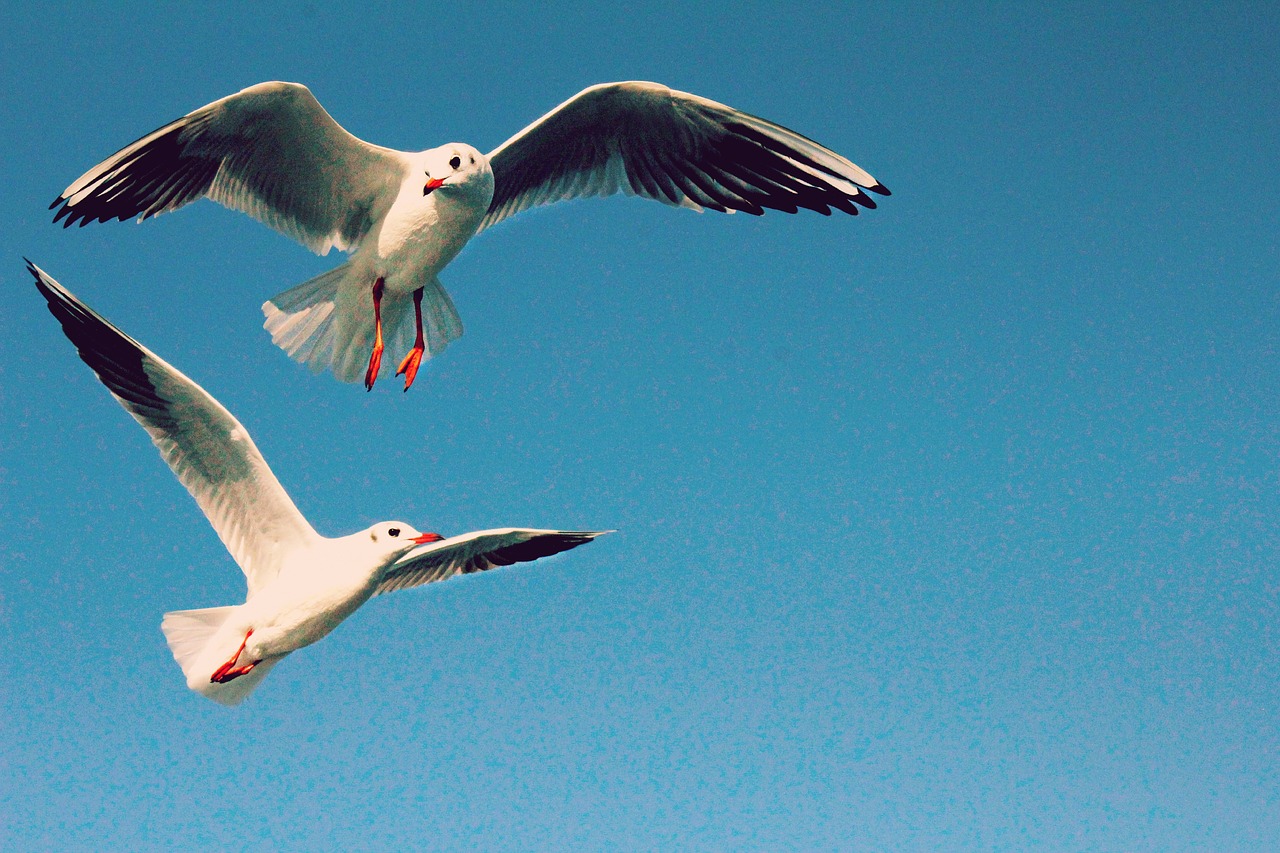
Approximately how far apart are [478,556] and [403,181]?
188 cm

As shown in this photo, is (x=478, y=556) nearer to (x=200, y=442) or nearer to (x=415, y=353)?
A: (x=415, y=353)

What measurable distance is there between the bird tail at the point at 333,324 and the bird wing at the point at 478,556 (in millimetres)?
1022

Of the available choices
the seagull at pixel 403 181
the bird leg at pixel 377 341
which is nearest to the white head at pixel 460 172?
the seagull at pixel 403 181

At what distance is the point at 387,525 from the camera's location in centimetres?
550

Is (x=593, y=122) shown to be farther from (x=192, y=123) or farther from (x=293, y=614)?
(x=293, y=614)

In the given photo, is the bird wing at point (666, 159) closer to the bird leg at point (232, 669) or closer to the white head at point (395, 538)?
the white head at point (395, 538)

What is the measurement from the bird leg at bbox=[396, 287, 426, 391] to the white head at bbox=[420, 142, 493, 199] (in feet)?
2.73

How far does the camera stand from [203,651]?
5.79 metres

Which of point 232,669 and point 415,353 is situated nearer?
point 232,669

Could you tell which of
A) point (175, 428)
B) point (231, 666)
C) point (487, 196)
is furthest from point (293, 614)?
point (487, 196)

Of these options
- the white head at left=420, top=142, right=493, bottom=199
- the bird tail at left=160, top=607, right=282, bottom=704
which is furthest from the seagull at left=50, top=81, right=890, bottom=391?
the bird tail at left=160, top=607, right=282, bottom=704

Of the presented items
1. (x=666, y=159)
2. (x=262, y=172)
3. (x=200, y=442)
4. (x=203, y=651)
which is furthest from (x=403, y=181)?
(x=203, y=651)

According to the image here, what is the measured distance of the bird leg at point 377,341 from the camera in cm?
628

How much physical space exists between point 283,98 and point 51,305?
140cm
